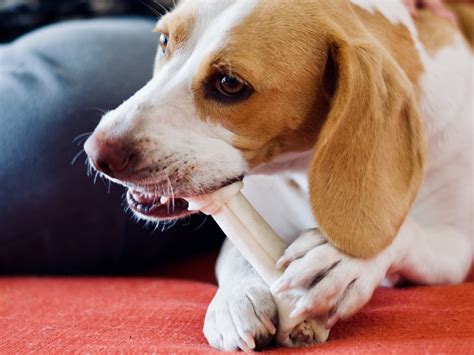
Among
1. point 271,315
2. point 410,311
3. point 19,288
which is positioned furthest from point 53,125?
point 410,311

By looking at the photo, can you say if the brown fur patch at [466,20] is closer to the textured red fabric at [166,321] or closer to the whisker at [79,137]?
the textured red fabric at [166,321]

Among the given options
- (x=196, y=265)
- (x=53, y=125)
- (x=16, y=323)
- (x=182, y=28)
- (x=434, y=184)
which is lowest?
(x=196, y=265)

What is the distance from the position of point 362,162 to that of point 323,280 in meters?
0.22

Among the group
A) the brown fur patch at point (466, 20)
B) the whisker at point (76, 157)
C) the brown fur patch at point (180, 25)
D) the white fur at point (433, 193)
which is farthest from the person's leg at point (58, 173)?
the brown fur patch at point (466, 20)

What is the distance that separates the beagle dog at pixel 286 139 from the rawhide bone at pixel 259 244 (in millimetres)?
14

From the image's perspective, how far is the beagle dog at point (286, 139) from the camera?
44.2 inches

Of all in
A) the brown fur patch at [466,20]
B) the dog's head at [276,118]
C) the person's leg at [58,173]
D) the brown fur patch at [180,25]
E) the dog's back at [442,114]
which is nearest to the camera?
the dog's head at [276,118]

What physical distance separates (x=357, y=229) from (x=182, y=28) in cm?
48

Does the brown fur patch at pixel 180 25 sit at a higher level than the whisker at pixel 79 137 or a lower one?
higher

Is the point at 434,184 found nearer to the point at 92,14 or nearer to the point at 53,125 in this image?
the point at 53,125

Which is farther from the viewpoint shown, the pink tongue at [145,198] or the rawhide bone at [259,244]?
the pink tongue at [145,198]

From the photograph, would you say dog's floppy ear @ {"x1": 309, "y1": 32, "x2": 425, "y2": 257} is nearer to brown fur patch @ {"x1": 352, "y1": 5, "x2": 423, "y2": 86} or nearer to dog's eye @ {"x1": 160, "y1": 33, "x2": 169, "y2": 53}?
brown fur patch @ {"x1": 352, "y1": 5, "x2": 423, "y2": 86}

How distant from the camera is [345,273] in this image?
3.66 ft

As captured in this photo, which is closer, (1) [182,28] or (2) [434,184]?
(1) [182,28]
